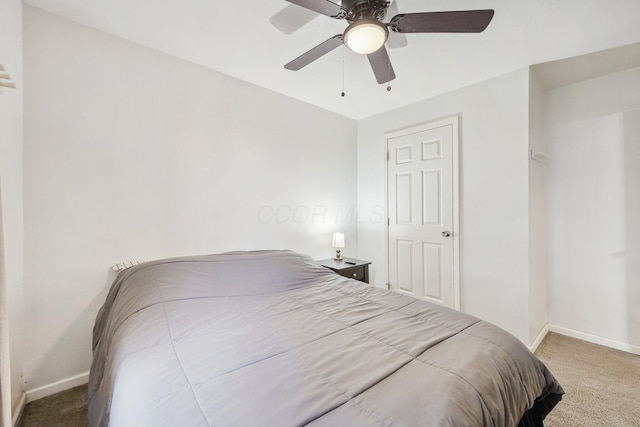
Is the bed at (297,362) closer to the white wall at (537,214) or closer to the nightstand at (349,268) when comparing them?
the nightstand at (349,268)

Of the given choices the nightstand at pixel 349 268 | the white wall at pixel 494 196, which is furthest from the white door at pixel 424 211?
the nightstand at pixel 349 268

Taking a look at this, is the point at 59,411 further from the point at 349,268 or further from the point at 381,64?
the point at 381,64

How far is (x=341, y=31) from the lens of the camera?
5.98 feet

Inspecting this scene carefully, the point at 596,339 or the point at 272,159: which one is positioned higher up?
the point at 272,159

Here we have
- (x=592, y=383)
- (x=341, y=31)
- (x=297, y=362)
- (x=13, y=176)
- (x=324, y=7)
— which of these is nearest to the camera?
(x=297, y=362)

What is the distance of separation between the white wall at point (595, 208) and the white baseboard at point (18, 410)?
431 cm

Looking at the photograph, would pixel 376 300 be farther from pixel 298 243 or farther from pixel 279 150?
pixel 279 150

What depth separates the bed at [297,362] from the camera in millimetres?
752

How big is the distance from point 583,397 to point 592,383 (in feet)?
0.79

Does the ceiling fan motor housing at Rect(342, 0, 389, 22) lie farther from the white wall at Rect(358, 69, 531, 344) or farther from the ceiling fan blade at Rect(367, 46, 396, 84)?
the white wall at Rect(358, 69, 531, 344)

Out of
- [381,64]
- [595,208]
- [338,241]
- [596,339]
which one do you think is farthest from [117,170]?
[596,339]

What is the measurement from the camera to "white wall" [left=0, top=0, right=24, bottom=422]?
1.36m

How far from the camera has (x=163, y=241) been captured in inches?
81.7

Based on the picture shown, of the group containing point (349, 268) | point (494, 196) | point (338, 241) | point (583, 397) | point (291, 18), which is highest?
point (291, 18)
